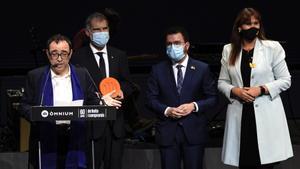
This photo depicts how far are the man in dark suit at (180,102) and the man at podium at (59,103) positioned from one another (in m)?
0.68

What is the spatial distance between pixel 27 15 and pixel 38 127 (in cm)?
455

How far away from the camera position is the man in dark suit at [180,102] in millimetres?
5570

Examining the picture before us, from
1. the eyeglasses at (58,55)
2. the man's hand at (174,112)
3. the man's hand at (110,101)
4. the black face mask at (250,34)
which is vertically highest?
the black face mask at (250,34)

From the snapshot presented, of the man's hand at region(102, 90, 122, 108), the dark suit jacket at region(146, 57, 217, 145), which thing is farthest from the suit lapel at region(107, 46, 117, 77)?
the man's hand at region(102, 90, 122, 108)

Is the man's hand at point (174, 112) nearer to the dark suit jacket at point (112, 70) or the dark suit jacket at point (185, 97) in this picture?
the dark suit jacket at point (185, 97)

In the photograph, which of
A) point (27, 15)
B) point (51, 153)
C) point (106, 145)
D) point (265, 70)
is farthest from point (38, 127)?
point (27, 15)

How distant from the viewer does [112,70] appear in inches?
227

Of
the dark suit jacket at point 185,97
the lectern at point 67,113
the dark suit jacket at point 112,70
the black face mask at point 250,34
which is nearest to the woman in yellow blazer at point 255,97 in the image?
the black face mask at point 250,34

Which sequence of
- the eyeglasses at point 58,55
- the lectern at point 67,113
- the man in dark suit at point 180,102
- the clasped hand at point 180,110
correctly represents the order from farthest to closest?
the man in dark suit at point 180,102, the clasped hand at point 180,110, the eyeglasses at point 58,55, the lectern at point 67,113

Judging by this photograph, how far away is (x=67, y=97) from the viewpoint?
16.3 ft

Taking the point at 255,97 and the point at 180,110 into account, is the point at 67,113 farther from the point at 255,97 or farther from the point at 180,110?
the point at 255,97

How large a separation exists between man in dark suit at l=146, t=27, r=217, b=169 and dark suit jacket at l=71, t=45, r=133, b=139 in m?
0.26

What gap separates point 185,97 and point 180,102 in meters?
0.06

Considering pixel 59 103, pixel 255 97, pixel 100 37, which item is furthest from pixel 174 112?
pixel 59 103
